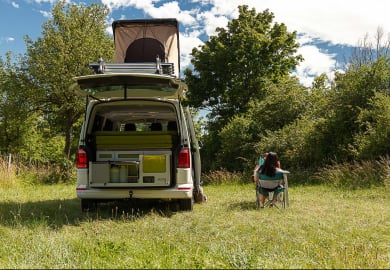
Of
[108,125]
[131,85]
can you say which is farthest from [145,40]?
[131,85]

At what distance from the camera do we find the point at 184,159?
6.78 meters

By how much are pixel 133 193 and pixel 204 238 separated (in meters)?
2.20

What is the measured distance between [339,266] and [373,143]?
38.0 ft

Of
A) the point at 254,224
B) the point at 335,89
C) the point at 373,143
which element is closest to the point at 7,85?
the point at 335,89

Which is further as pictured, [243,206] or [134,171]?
[243,206]

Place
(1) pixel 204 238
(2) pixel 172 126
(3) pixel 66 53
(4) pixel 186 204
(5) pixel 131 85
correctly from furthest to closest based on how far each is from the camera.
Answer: (3) pixel 66 53 → (2) pixel 172 126 → (4) pixel 186 204 → (5) pixel 131 85 → (1) pixel 204 238

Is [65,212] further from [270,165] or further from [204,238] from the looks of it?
[270,165]

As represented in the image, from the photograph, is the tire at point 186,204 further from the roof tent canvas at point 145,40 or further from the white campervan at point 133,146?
the roof tent canvas at point 145,40

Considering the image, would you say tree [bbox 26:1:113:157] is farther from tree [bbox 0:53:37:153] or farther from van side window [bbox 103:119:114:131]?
van side window [bbox 103:119:114:131]

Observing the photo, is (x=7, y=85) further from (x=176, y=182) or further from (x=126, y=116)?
(x=176, y=182)

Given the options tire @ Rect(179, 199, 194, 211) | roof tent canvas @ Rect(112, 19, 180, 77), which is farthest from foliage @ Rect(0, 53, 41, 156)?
tire @ Rect(179, 199, 194, 211)

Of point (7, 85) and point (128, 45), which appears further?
point (7, 85)

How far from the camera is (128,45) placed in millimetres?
10969

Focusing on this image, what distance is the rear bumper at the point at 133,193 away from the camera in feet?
21.9
